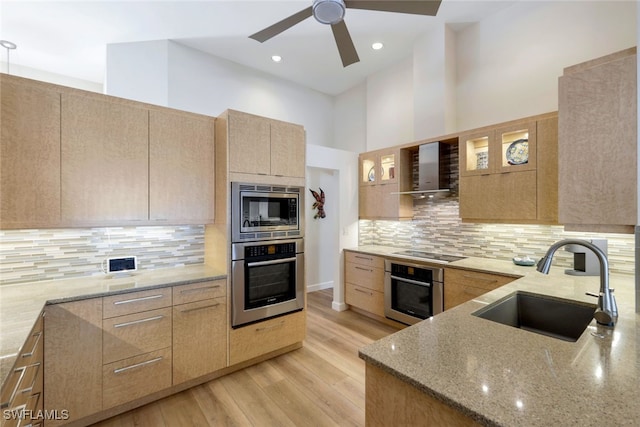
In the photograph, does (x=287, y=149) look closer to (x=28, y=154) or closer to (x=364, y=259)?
(x=364, y=259)

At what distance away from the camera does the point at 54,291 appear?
6.39 feet

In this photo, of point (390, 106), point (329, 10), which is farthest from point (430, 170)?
point (329, 10)

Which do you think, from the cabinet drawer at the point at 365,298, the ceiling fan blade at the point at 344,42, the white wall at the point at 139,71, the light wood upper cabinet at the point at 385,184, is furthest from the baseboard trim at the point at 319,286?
the ceiling fan blade at the point at 344,42

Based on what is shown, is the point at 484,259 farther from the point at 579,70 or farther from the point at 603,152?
the point at 579,70

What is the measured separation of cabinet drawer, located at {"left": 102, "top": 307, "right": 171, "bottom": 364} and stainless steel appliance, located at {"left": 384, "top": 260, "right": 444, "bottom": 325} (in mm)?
2387

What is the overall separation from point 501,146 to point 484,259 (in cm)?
121

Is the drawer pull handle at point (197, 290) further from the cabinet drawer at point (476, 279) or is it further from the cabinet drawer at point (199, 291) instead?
the cabinet drawer at point (476, 279)

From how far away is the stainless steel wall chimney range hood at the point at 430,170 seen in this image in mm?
3250

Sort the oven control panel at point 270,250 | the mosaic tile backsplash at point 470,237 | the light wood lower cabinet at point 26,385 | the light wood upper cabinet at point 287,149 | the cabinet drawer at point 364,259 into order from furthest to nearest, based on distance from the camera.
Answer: the cabinet drawer at point 364,259
the light wood upper cabinet at point 287,149
the oven control panel at point 270,250
the mosaic tile backsplash at point 470,237
the light wood lower cabinet at point 26,385

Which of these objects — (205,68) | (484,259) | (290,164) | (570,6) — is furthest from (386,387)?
(205,68)

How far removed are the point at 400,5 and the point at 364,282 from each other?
298 cm

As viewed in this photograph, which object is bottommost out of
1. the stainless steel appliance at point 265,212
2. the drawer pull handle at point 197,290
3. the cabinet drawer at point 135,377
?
the cabinet drawer at point 135,377

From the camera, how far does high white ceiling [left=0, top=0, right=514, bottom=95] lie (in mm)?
2803

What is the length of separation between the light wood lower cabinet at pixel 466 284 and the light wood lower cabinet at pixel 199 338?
2192 millimetres
